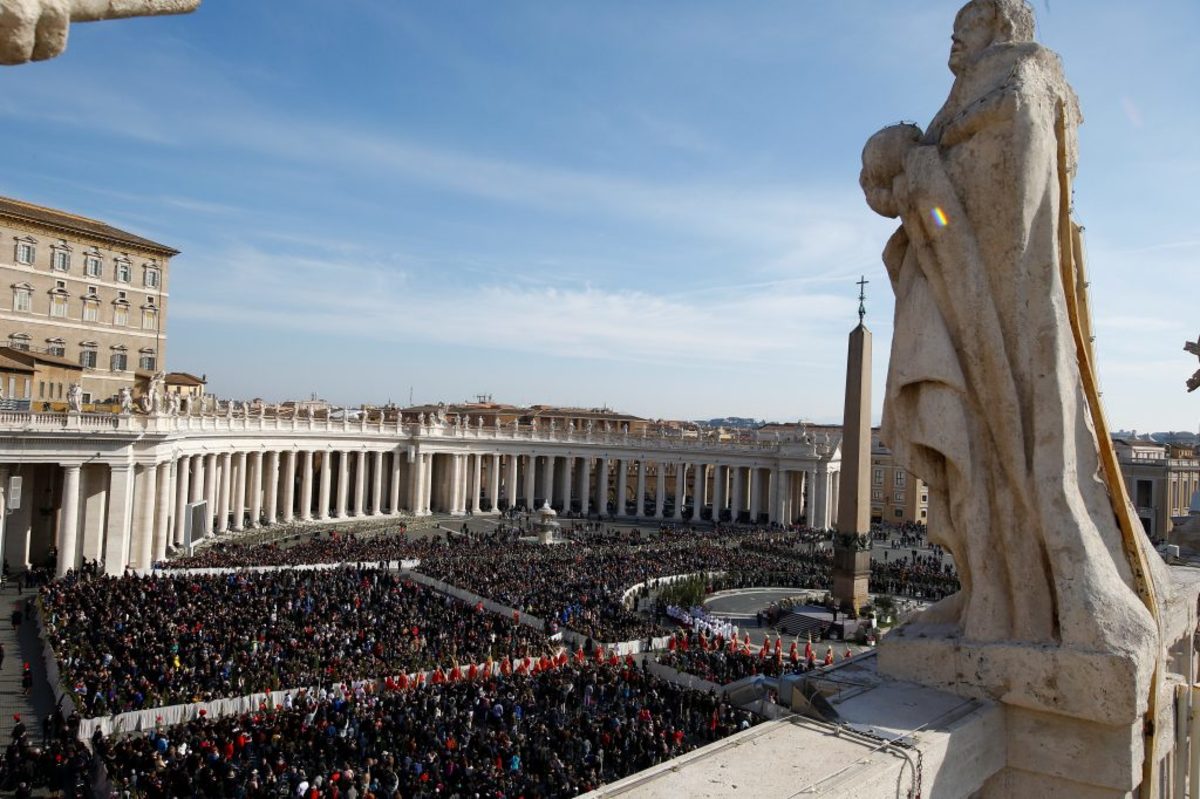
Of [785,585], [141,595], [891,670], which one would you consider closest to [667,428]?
[785,585]

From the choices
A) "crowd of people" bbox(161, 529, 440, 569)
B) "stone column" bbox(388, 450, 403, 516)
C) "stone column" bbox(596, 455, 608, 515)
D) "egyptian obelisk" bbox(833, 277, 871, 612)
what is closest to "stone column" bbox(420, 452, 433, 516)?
"stone column" bbox(388, 450, 403, 516)

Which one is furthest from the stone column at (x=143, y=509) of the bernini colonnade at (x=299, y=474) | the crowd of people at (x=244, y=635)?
the crowd of people at (x=244, y=635)

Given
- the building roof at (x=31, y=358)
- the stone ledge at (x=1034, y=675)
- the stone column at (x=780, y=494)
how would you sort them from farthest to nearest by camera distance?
the stone column at (x=780, y=494) < the building roof at (x=31, y=358) < the stone ledge at (x=1034, y=675)

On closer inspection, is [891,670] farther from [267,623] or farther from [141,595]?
[141,595]

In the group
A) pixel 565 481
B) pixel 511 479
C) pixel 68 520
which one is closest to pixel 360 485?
pixel 511 479

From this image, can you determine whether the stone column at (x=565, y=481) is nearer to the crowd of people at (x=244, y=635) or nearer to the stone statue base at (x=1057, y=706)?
the crowd of people at (x=244, y=635)

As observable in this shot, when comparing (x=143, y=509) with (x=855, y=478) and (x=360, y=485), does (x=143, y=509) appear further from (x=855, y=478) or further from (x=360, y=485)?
(x=855, y=478)
